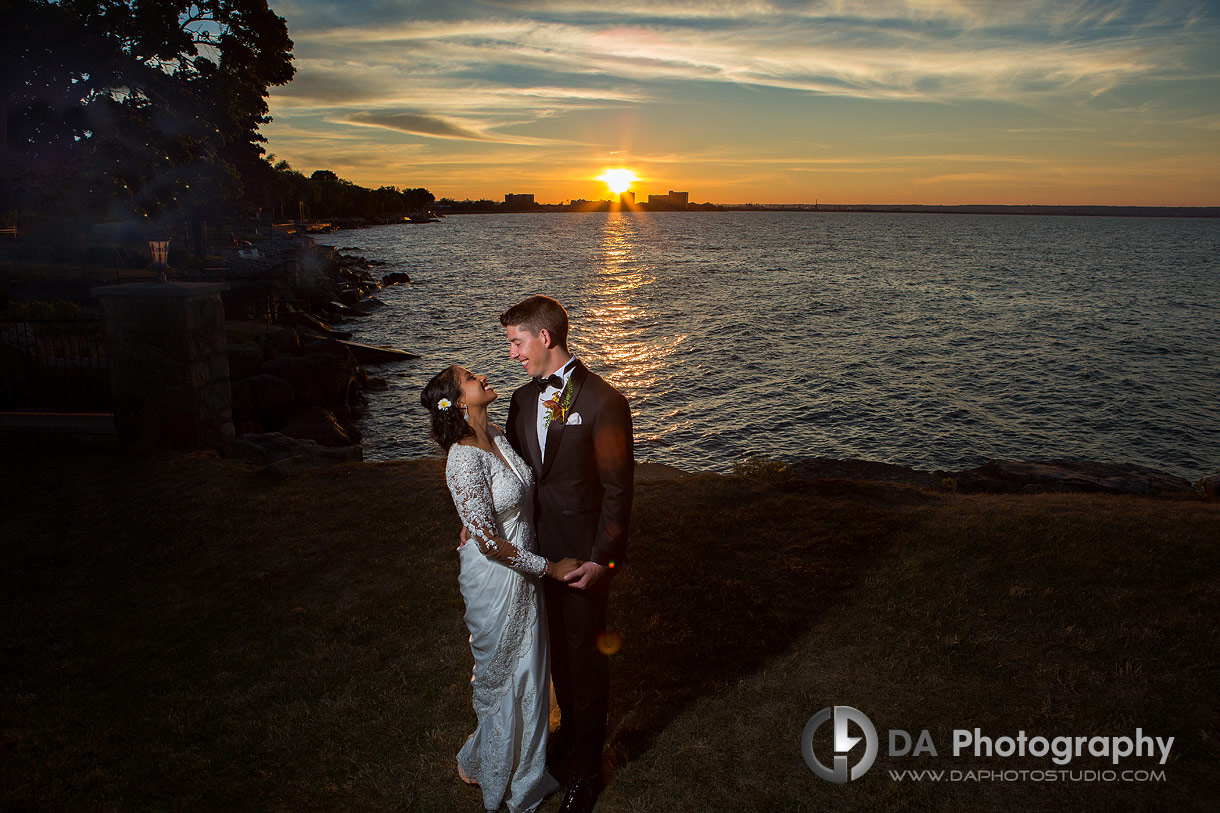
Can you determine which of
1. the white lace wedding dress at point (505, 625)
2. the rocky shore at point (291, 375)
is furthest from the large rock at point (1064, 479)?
the rocky shore at point (291, 375)

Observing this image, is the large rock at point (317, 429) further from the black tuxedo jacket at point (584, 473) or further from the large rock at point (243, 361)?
the black tuxedo jacket at point (584, 473)

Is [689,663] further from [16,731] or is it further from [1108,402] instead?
[1108,402]

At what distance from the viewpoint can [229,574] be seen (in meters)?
7.19

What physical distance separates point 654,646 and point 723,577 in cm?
134

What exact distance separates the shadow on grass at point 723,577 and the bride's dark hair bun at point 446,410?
8.29ft

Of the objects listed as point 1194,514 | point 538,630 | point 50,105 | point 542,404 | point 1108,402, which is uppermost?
point 50,105

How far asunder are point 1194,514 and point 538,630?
25.3 feet

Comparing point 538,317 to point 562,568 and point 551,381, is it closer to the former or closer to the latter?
point 551,381

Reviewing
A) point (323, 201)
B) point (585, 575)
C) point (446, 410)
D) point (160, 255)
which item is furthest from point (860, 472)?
point (323, 201)

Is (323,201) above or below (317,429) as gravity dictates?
above

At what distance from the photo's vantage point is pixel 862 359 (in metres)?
32.0

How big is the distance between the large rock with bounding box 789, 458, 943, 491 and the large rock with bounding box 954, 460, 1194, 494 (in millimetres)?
601

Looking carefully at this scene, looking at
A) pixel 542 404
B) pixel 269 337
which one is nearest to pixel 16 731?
pixel 542 404

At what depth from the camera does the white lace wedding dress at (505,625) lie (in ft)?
12.3
